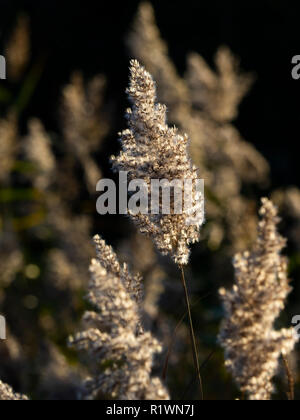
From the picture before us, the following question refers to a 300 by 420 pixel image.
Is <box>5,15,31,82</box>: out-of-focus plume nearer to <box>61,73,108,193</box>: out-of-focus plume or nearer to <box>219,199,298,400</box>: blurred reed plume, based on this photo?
→ <box>61,73,108,193</box>: out-of-focus plume

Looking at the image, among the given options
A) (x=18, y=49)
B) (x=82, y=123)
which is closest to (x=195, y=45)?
(x=82, y=123)

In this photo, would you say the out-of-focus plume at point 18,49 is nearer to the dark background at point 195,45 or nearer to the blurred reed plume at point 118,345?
the dark background at point 195,45

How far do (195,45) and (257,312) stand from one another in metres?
6.94

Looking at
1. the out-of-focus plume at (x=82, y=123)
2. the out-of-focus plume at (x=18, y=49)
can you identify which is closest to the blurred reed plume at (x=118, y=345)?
the out-of-focus plume at (x=82, y=123)

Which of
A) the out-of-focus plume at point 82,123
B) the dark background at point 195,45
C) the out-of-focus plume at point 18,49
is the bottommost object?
the out-of-focus plume at point 82,123

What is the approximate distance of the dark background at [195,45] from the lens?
7.11 meters

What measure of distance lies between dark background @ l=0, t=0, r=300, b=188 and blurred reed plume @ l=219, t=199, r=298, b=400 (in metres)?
5.61

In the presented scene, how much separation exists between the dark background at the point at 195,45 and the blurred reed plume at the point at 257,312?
221 inches

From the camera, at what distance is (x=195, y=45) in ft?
25.1

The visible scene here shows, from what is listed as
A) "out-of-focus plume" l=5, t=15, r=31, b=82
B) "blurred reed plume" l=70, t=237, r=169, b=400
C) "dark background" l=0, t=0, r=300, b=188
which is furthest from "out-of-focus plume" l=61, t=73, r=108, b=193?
"blurred reed plume" l=70, t=237, r=169, b=400

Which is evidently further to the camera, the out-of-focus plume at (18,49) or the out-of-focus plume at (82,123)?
the out-of-focus plume at (82,123)

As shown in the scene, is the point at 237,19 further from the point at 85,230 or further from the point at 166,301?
the point at 166,301

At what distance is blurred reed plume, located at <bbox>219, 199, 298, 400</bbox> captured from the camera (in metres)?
1.11
